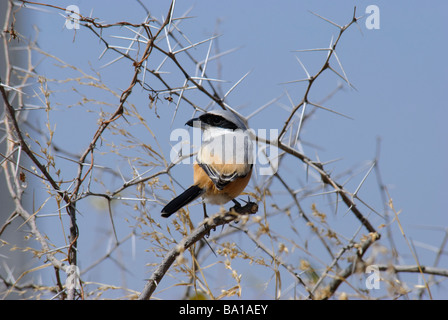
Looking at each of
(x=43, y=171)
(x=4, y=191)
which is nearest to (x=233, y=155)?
(x=43, y=171)

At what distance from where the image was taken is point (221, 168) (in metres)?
3.14

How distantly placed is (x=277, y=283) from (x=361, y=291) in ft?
1.60

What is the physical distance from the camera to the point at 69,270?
252 cm

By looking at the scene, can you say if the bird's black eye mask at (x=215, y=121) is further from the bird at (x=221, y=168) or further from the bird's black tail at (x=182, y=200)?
the bird's black tail at (x=182, y=200)

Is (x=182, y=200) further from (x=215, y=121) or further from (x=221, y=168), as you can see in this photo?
(x=215, y=121)

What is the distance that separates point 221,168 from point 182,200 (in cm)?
40

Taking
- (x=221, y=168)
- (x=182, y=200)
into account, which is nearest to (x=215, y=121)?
(x=221, y=168)

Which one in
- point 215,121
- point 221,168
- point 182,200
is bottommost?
point 182,200

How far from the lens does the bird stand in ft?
10.2

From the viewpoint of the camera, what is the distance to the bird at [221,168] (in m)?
3.11

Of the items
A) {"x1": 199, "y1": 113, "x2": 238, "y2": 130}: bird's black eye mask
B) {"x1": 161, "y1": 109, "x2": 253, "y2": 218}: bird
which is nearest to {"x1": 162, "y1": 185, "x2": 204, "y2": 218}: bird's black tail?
{"x1": 161, "y1": 109, "x2": 253, "y2": 218}: bird

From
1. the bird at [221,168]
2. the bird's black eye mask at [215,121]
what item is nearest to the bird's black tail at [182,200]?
the bird at [221,168]

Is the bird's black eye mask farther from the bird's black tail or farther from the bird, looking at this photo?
the bird's black tail
